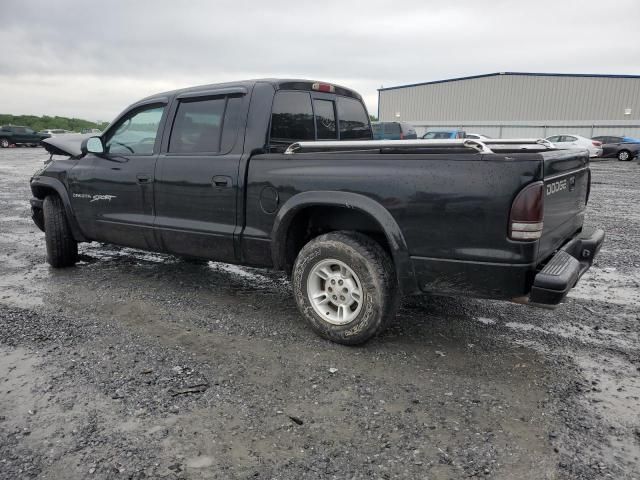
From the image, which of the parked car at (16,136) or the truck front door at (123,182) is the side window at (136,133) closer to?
the truck front door at (123,182)

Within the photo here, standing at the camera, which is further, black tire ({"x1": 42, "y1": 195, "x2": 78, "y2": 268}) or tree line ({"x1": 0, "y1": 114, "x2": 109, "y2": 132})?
tree line ({"x1": 0, "y1": 114, "x2": 109, "y2": 132})

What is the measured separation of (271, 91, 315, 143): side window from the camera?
164 inches

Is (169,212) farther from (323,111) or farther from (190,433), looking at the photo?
(190,433)

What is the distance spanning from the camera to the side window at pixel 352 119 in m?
4.93

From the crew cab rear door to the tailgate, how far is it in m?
2.28

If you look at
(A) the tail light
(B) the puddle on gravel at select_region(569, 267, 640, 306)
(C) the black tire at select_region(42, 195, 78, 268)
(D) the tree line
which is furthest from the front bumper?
(D) the tree line

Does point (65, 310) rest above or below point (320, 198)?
below

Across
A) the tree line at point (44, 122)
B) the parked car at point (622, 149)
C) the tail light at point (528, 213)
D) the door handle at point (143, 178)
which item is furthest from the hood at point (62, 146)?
the tree line at point (44, 122)

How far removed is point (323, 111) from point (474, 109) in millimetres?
40900

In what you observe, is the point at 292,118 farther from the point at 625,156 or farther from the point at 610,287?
the point at 625,156

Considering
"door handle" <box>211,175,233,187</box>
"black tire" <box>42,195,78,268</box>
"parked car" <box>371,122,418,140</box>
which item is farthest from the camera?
"parked car" <box>371,122,418,140</box>

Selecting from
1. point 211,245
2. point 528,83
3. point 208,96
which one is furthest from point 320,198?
point 528,83

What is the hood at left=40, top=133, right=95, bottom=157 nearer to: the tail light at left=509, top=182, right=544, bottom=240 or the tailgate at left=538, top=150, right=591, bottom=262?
the tail light at left=509, top=182, right=544, bottom=240

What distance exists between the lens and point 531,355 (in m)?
3.52
